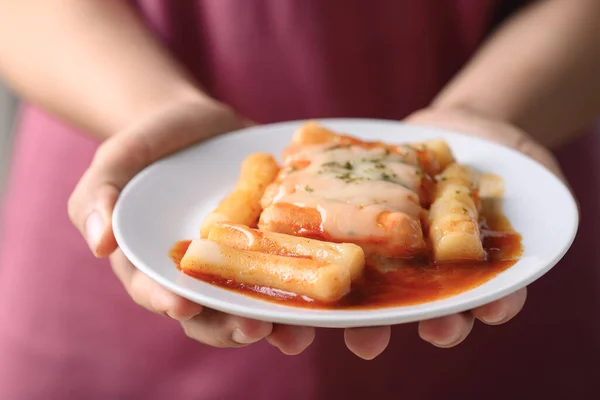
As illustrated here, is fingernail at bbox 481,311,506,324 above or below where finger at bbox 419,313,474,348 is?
above

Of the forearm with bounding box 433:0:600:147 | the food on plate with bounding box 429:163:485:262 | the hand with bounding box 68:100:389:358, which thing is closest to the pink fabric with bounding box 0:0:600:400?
the forearm with bounding box 433:0:600:147

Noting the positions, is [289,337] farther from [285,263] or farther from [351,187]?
[351,187]

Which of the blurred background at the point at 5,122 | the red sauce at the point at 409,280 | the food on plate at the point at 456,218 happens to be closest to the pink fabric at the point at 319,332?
the food on plate at the point at 456,218

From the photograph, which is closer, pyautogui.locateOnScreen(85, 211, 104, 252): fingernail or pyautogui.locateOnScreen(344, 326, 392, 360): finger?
pyautogui.locateOnScreen(344, 326, 392, 360): finger

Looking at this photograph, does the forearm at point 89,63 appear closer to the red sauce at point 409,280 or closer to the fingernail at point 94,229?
the fingernail at point 94,229

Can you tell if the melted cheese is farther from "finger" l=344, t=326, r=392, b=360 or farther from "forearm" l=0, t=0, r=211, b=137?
"forearm" l=0, t=0, r=211, b=137

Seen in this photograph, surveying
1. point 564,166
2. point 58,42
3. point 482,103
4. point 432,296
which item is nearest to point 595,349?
point 564,166

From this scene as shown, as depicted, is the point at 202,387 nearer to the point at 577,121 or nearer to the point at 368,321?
the point at 368,321
